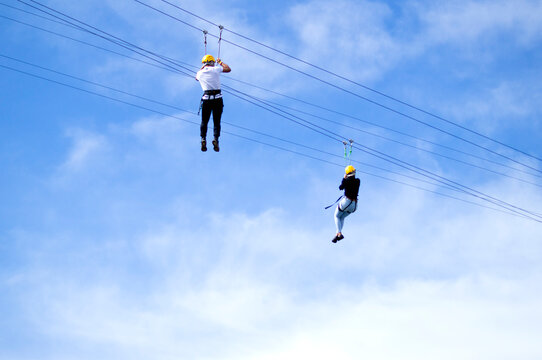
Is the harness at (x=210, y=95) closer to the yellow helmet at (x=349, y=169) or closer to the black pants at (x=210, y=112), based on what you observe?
the black pants at (x=210, y=112)

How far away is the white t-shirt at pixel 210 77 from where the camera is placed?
763 inches

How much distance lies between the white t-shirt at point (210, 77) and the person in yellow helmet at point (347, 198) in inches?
180

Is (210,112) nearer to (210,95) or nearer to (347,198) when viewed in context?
(210,95)

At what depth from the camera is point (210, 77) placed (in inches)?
764

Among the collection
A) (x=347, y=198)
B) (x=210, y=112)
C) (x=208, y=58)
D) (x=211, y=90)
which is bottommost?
(x=347, y=198)

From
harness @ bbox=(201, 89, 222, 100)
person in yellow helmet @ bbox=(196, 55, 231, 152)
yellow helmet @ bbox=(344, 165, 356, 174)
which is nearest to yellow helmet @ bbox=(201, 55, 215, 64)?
person in yellow helmet @ bbox=(196, 55, 231, 152)

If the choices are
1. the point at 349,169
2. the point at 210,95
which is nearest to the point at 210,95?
the point at 210,95

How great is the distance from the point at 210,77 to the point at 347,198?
209 inches

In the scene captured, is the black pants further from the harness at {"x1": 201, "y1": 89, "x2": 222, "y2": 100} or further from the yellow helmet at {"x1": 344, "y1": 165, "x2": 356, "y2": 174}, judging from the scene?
the yellow helmet at {"x1": 344, "y1": 165, "x2": 356, "y2": 174}

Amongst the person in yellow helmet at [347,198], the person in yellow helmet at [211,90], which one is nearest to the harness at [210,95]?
the person in yellow helmet at [211,90]

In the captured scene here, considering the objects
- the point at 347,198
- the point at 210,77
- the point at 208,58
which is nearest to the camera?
the point at 210,77

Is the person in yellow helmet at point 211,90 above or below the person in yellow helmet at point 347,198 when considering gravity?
above

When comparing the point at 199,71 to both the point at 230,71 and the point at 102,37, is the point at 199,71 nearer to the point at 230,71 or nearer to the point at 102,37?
the point at 230,71

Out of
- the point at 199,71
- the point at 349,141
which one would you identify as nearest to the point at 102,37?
the point at 199,71
